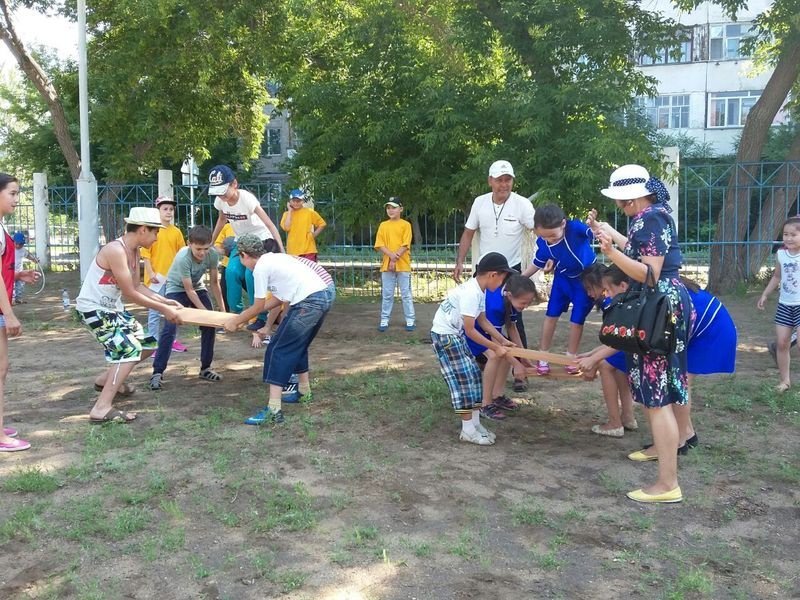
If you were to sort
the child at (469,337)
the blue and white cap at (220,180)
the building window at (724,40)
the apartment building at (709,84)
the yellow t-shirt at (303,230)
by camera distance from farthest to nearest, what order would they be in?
the apartment building at (709,84) < the building window at (724,40) < the yellow t-shirt at (303,230) < the blue and white cap at (220,180) < the child at (469,337)

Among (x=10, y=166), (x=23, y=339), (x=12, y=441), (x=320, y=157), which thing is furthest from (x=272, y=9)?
(x=10, y=166)

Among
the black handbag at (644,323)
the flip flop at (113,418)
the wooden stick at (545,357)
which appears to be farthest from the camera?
the flip flop at (113,418)

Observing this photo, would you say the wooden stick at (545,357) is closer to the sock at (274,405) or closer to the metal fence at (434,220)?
the sock at (274,405)

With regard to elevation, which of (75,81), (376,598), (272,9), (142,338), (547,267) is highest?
(272,9)

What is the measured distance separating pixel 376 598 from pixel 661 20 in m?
10.8

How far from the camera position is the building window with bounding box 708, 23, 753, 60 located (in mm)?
29109

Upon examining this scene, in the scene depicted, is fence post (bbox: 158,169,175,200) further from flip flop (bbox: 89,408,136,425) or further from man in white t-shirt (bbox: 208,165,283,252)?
flip flop (bbox: 89,408,136,425)

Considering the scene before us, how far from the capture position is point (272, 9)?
14344mm

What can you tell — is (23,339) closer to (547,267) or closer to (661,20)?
(547,267)

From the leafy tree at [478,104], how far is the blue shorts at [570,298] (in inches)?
149

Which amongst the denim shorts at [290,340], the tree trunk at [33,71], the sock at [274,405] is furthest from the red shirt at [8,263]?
the tree trunk at [33,71]

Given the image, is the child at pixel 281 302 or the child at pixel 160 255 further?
the child at pixel 160 255

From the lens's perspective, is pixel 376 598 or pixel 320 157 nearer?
pixel 376 598

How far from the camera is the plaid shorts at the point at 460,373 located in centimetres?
505
